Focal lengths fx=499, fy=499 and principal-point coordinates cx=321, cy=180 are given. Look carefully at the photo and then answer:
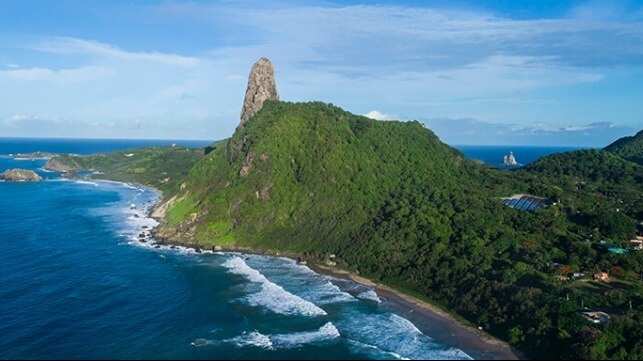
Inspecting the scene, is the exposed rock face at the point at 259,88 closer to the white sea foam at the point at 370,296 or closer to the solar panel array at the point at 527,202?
the solar panel array at the point at 527,202

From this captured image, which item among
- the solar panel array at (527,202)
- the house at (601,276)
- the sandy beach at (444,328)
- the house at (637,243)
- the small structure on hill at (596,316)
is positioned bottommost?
the sandy beach at (444,328)

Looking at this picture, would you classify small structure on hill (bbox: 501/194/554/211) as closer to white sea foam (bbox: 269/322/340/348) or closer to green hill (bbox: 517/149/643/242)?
green hill (bbox: 517/149/643/242)

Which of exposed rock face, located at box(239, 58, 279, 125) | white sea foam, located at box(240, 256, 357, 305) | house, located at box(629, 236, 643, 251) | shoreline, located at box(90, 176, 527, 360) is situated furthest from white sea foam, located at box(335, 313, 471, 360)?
exposed rock face, located at box(239, 58, 279, 125)

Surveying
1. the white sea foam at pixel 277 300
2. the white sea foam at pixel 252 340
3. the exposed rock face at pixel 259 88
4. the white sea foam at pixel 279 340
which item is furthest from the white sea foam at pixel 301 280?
the exposed rock face at pixel 259 88

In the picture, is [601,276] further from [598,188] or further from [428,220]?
[598,188]

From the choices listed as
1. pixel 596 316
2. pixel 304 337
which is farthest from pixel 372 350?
pixel 596 316

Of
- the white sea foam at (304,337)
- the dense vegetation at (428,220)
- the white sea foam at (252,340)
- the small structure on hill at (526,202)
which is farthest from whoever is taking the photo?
the small structure on hill at (526,202)

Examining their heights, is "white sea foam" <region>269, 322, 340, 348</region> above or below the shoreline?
below

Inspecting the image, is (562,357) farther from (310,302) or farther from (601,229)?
(601,229)
